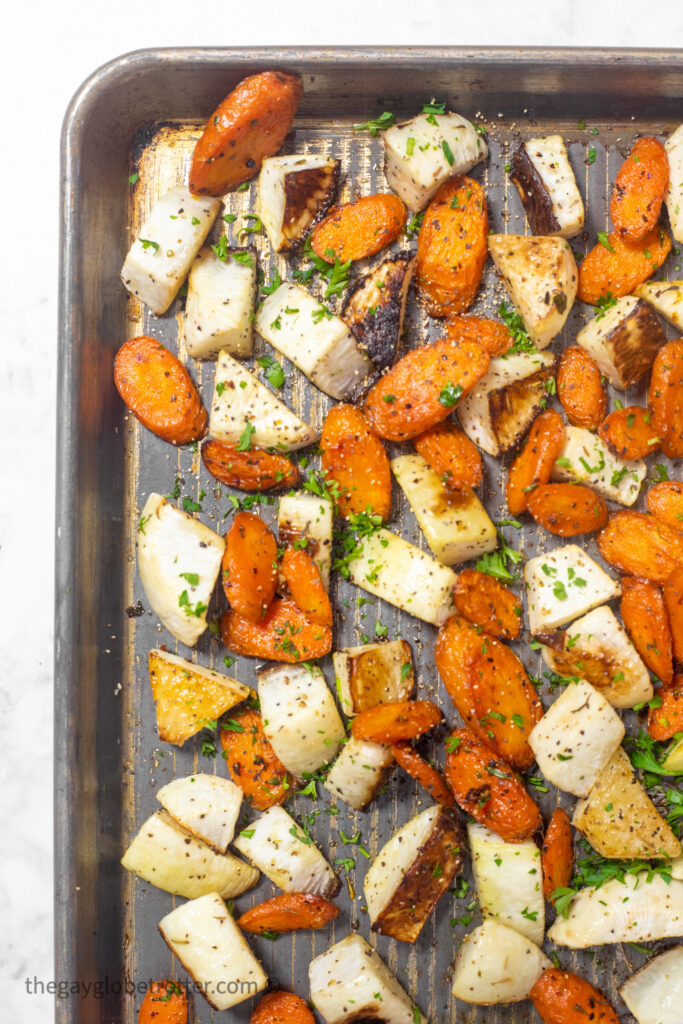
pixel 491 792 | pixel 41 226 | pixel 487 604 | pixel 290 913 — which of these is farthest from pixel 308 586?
pixel 41 226

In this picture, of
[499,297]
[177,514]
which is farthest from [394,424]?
[177,514]

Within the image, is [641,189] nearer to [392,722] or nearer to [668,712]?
[668,712]

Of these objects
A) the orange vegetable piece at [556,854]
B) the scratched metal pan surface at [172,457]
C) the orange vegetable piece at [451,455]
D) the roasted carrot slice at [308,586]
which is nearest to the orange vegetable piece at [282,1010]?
the scratched metal pan surface at [172,457]

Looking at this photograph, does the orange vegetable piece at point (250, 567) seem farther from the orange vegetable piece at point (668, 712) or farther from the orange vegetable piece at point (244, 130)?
the orange vegetable piece at point (668, 712)

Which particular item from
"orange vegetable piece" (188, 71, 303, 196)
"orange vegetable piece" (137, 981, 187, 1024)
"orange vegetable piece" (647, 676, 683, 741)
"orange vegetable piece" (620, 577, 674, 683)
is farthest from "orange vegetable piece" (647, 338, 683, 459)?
"orange vegetable piece" (137, 981, 187, 1024)

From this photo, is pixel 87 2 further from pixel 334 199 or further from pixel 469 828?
pixel 469 828

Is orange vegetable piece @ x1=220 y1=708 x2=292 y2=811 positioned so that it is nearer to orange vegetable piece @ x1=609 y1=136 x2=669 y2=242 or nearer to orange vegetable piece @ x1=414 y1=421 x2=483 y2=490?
orange vegetable piece @ x1=414 y1=421 x2=483 y2=490
